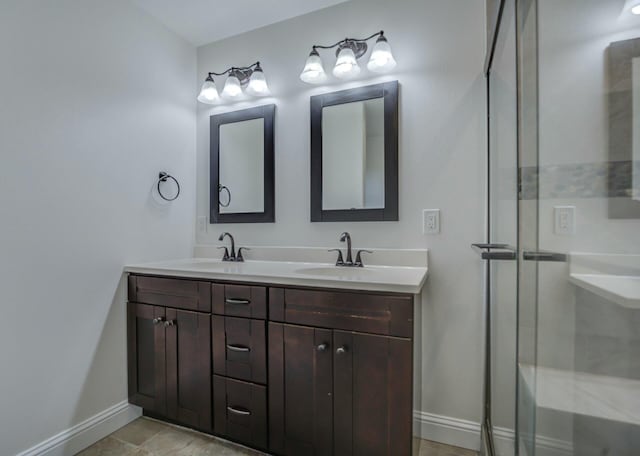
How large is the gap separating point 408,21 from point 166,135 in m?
1.63

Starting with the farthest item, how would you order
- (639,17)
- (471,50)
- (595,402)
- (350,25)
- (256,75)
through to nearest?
(256,75)
(350,25)
(471,50)
(595,402)
(639,17)

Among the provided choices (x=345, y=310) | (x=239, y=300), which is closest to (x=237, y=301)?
(x=239, y=300)

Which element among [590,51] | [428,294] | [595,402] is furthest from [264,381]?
[590,51]

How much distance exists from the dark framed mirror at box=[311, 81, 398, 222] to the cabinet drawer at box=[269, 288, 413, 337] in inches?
24.9

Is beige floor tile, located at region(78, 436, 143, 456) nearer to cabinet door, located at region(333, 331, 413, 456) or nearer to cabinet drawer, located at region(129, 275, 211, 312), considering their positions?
cabinet drawer, located at region(129, 275, 211, 312)

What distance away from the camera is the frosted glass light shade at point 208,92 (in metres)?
2.13

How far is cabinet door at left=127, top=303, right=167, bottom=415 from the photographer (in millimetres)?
1671

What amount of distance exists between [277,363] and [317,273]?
51 cm

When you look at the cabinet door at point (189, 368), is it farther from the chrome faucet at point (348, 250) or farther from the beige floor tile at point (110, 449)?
the chrome faucet at point (348, 250)

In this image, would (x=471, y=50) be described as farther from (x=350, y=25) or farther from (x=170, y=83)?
(x=170, y=83)

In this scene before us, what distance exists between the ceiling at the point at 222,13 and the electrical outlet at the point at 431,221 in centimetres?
134

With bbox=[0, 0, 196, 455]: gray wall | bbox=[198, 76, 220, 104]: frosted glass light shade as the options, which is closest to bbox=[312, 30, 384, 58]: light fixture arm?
bbox=[198, 76, 220, 104]: frosted glass light shade

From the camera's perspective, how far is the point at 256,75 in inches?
78.4

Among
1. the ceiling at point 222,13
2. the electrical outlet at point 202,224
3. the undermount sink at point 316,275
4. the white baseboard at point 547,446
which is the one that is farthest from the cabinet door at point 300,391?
the ceiling at point 222,13
